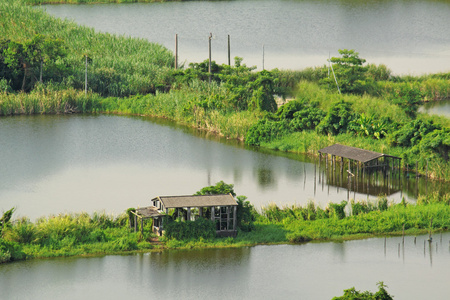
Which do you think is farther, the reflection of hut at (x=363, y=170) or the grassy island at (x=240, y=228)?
the reflection of hut at (x=363, y=170)

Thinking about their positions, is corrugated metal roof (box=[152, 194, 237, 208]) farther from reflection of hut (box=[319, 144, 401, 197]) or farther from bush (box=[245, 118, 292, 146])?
bush (box=[245, 118, 292, 146])

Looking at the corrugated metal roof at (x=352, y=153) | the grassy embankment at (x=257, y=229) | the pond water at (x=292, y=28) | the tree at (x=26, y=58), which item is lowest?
the grassy embankment at (x=257, y=229)

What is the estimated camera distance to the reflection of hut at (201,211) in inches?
1156

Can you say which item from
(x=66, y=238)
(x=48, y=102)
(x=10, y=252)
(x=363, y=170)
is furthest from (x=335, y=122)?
(x=10, y=252)

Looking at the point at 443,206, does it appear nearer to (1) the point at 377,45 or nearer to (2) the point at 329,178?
(2) the point at 329,178

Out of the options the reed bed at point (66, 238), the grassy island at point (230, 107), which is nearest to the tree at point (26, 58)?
the grassy island at point (230, 107)

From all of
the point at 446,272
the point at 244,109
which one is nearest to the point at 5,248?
the point at 446,272

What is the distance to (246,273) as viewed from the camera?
1072 inches

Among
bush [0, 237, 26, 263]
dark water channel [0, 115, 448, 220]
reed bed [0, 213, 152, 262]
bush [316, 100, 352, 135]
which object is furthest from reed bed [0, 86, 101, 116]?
bush [0, 237, 26, 263]

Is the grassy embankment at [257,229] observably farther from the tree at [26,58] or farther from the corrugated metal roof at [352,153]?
the tree at [26,58]

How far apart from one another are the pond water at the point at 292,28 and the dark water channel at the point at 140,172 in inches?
696

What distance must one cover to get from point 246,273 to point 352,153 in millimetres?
11535

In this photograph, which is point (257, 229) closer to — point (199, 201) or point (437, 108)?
point (199, 201)

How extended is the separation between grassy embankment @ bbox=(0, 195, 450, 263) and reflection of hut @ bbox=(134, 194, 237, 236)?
0.50 m
